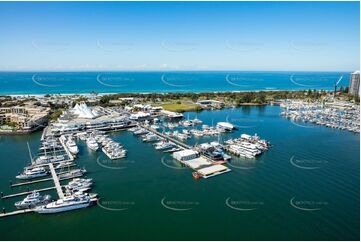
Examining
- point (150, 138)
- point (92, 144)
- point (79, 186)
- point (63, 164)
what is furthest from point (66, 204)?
point (150, 138)

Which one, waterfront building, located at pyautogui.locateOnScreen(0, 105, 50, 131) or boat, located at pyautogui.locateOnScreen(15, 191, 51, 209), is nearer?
boat, located at pyautogui.locateOnScreen(15, 191, 51, 209)

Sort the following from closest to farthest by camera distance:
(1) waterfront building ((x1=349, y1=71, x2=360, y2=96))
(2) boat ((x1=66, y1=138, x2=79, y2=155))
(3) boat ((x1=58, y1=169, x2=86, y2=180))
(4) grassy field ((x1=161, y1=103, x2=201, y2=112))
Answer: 1. (3) boat ((x1=58, y1=169, x2=86, y2=180))
2. (2) boat ((x1=66, y1=138, x2=79, y2=155))
3. (4) grassy field ((x1=161, y1=103, x2=201, y2=112))
4. (1) waterfront building ((x1=349, y1=71, x2=360, y2=96))

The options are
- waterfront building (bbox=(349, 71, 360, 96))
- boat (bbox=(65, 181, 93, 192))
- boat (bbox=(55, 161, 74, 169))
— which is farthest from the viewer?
waterfront building (bbox=(349, 71, 360, 96))

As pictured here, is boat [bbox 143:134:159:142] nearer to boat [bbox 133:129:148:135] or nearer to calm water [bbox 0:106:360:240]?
boat [bbox 133:129:148:135]

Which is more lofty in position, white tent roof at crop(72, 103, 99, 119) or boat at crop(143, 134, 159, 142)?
white tent roof at crop(72, 103, 99, 119)

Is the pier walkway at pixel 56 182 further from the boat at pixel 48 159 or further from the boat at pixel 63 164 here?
the boat at pixel 48 159

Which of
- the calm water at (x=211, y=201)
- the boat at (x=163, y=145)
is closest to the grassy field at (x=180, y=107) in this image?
the boat at (x=163, y=145)

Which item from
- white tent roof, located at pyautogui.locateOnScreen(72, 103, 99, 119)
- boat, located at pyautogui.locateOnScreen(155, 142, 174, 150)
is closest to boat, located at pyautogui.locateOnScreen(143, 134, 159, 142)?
→ boat, located at pyautogui.locateOnScreen(155, 142, 174, 150)

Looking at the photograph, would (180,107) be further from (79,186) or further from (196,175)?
(79,186)
